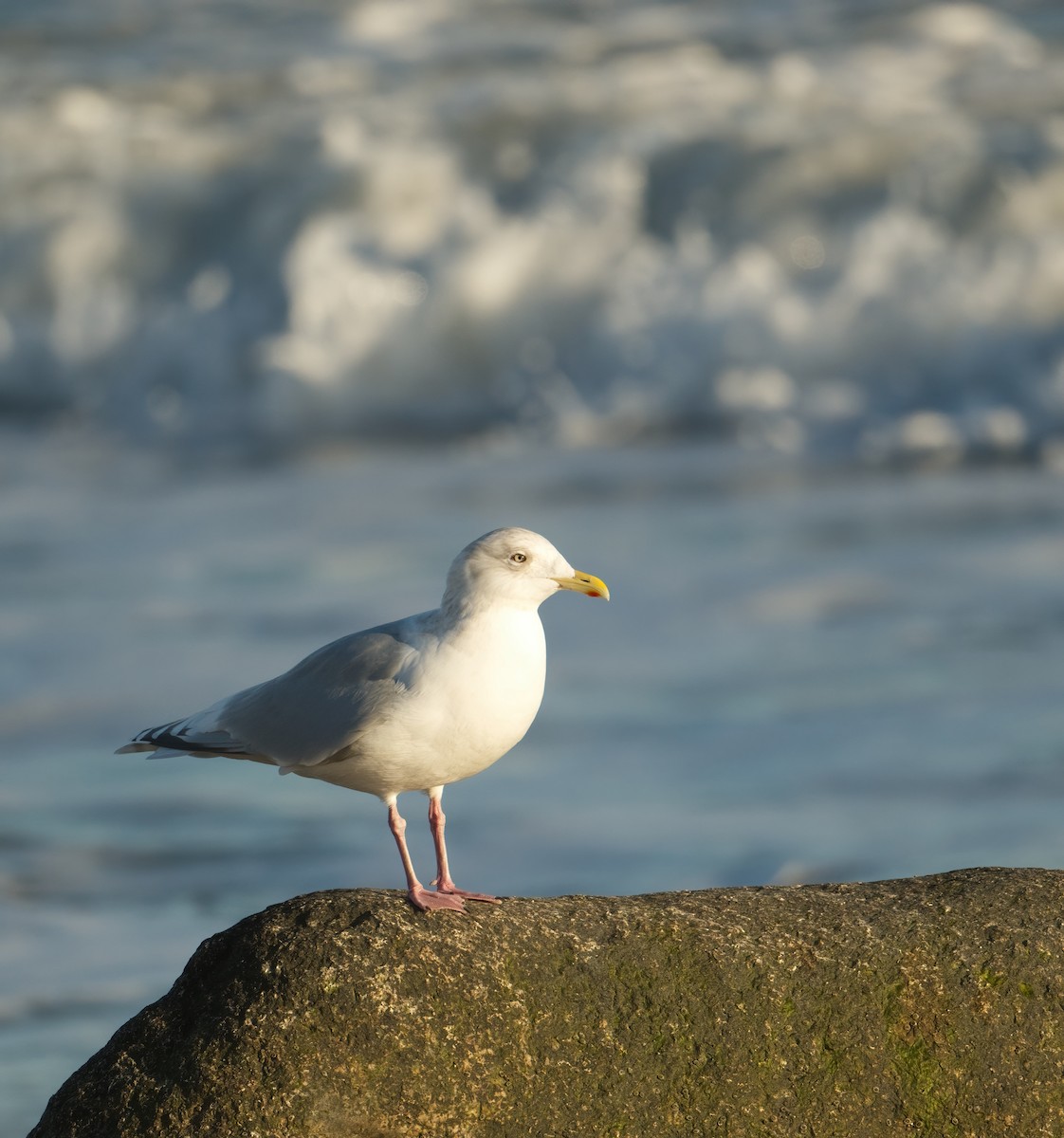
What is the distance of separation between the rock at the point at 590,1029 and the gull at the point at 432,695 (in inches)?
20.5

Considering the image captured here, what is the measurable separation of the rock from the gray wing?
2.39ft

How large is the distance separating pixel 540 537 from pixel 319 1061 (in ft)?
8.05

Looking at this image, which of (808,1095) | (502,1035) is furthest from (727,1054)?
(502,1035)

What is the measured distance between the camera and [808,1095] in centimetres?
758

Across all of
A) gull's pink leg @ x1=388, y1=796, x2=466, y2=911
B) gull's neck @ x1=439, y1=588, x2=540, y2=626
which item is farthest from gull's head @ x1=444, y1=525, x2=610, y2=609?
gull's pink leg @ x1=388, y1=796, x2=466, y2=911

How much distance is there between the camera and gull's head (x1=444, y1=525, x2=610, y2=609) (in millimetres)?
8195

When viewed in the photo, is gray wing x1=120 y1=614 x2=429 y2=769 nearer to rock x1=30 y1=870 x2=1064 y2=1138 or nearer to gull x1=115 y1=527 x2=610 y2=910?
gull x1=115 y1=527 x2=610 y2=910

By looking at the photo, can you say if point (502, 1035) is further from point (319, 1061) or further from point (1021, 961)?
point (1021, 961)

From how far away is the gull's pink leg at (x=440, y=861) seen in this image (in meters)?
8.13

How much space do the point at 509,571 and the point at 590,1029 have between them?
2.00 metres

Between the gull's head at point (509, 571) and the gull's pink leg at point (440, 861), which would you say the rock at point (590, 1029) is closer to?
the gull's pink leg at point (440, 861)

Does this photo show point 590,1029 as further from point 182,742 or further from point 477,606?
point 182,742

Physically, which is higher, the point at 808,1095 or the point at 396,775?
the point at 396,775

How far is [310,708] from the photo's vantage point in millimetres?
8289
